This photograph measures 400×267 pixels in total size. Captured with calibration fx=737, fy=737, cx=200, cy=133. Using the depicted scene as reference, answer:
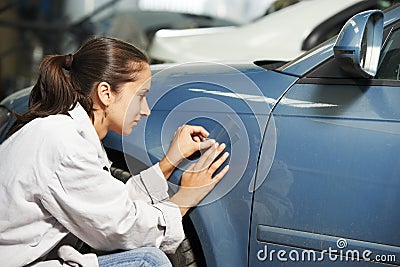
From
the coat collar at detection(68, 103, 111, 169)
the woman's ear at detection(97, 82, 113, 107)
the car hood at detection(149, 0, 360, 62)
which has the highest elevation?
the woman's ear at detection(97, 82, 113, 107)

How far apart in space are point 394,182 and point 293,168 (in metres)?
0.32

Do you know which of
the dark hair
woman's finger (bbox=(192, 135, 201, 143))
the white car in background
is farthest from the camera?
the white car in background

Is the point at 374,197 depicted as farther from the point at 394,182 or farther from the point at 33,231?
the point at 33,231

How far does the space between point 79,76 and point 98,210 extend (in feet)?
1.62

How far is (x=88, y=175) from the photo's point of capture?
2.22 m

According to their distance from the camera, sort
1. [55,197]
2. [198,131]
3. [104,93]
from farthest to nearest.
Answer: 1. [198,131]
2. [104,93]
3. [55,197]

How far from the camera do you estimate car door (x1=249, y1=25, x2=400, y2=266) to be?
2305 millimetres

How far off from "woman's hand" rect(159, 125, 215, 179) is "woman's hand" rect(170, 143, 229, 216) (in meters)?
0.04

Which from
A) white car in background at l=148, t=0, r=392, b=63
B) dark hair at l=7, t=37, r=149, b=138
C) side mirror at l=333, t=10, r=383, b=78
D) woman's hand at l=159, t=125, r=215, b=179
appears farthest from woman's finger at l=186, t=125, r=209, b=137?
white car in background at l=148, t=0, r=392, b=63

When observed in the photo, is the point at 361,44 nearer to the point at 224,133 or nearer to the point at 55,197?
the point at 224,133

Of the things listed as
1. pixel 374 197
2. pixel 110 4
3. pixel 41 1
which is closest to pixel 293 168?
pixel 374 197

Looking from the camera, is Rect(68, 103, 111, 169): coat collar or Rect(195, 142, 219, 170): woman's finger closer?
Rect(68, 103, 111, 169): coat collar

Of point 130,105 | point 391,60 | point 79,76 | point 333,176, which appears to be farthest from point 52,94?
point 391,60

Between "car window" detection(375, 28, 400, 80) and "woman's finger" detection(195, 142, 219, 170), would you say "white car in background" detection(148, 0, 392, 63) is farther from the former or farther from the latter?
"woman's finger" detection(195, 142, 219, 170)
